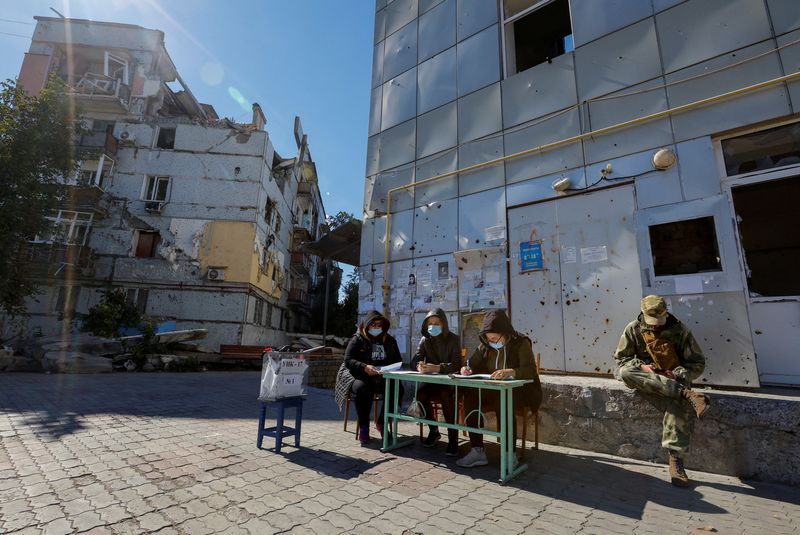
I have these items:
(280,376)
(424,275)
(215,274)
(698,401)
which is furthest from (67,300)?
(698,401)

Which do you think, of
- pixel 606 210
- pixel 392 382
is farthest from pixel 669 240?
pixel 392 382

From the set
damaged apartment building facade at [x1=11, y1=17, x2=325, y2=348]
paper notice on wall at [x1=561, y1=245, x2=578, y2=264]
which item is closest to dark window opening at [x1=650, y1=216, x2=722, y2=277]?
paper notice on wall at [x1=561, y1=245, x2=578, y2=264]

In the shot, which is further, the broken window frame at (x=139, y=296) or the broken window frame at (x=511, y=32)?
the broken window frame at (x=139, y=296)

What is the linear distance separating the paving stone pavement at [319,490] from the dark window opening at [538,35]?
7.03 m

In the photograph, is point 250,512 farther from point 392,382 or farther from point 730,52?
point 730,52

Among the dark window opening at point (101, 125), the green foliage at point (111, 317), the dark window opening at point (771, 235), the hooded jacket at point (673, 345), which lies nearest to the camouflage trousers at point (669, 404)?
the hooded jacket at point (673, 345)

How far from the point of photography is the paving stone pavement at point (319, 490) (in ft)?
7.64

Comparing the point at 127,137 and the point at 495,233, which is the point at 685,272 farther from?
the point at 127,137

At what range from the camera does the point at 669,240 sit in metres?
4.85

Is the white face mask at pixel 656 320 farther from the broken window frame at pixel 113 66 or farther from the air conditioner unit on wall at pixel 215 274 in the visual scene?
the broken window frame at pixel 113 66

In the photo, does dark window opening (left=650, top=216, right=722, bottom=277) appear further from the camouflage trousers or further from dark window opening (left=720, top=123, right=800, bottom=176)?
the camouflage trousers

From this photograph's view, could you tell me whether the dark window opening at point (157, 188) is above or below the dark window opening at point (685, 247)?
above

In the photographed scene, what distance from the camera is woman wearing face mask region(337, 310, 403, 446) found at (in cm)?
429

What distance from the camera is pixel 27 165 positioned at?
476 inches
